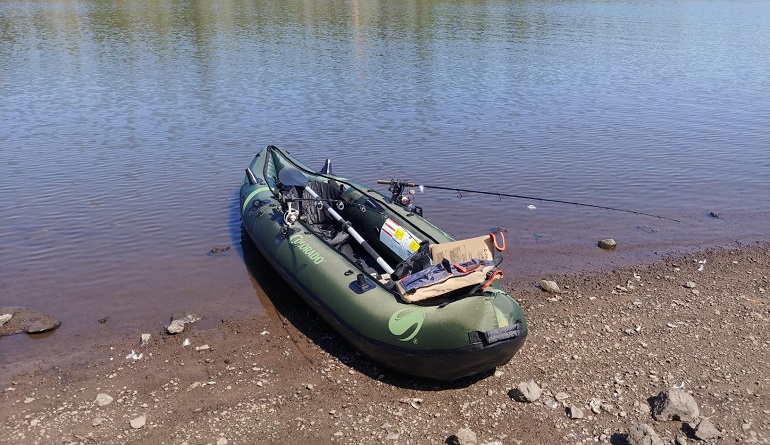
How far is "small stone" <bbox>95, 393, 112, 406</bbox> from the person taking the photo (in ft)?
23.4

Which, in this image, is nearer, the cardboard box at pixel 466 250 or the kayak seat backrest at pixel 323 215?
the cardboard box at pixel 466 250

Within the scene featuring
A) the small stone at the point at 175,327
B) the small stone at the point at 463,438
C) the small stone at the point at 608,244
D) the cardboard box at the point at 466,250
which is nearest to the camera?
the small stone at the point at 463,438

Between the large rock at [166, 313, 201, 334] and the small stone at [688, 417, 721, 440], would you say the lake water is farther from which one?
the small stone at [688, 417, 721, 440]

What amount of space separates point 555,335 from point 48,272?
25.0ft

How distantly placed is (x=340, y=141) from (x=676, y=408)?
39.6 feet

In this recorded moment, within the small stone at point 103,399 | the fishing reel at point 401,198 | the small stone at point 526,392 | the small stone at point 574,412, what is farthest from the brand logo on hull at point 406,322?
the small stone at point 103,399

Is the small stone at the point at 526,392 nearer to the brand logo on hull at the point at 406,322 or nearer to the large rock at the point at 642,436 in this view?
the large rock at the point at 642,436

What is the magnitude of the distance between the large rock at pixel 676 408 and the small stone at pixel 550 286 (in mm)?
2945

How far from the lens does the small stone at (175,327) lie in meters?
8.62

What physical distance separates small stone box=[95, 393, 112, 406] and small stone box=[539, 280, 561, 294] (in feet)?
19.1

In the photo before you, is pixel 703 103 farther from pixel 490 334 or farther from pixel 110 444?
pixel 110 444

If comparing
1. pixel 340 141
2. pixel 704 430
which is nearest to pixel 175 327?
pixel 704 430

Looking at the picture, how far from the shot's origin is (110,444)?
6523mm

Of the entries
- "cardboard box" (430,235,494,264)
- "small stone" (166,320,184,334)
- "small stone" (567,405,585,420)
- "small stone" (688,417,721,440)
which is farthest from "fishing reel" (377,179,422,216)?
"small stone" (688,417,721,440)
